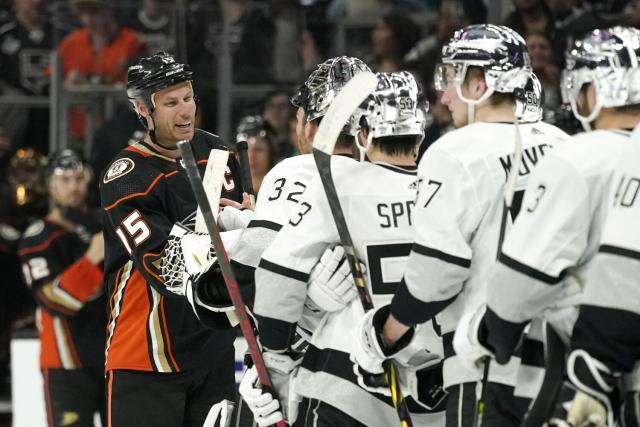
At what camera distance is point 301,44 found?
271 inches

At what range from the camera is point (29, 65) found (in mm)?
6941

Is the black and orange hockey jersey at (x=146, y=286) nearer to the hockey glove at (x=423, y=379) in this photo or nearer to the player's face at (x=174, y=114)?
the player's face at (x=174, y=114)

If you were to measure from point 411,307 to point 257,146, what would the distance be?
3305 mm

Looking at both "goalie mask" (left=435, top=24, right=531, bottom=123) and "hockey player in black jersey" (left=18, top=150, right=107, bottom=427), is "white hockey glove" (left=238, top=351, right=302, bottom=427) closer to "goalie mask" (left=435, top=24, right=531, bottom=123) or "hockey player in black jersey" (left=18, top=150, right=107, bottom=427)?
"goalie mask" (left=435, top=24, right=531, bottom=123)

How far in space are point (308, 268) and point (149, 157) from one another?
98 centimetres

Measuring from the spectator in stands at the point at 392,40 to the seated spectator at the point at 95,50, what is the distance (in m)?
1.15

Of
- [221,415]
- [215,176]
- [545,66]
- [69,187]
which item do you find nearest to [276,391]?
[221,415]

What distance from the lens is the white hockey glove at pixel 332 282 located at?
10.3 ft

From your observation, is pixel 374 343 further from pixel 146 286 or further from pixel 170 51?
pixel 170 51

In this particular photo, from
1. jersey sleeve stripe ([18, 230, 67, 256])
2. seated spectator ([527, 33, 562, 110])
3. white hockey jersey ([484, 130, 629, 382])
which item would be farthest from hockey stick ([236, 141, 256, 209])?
seated spectator ([527, 33, 562, 110])

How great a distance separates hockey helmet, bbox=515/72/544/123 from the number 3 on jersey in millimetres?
1104

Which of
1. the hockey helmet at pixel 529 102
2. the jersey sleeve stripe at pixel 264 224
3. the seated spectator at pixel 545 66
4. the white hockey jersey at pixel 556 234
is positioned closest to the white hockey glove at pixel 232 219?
the jersey sleeve stripe at pixel 264 224

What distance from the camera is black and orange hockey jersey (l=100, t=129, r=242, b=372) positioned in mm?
3906

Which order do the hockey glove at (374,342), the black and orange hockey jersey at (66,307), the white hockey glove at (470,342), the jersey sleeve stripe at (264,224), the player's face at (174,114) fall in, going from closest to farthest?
the white hockey glove at (470,342), the hockey glove at (374,342), the jersey sleeve stripe at (264,224), the player's face at (174,114), the black and orange hockey jersey at (66,307)
